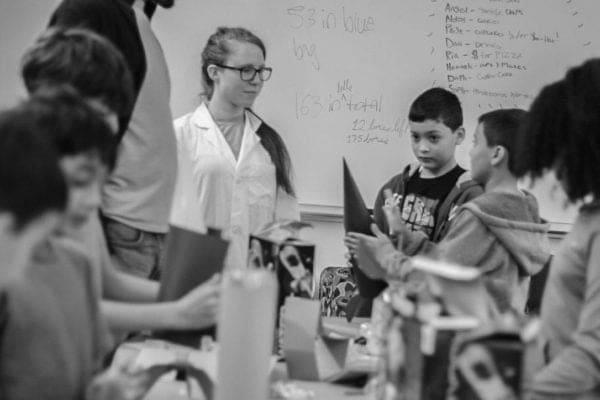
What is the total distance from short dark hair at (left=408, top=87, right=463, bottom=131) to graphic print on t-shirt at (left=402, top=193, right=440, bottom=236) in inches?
11.0

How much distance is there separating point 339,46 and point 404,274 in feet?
6.93

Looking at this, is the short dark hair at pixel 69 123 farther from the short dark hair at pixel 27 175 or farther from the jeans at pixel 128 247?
the jeans at pixel 128 247

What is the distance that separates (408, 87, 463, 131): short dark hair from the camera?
279 cm

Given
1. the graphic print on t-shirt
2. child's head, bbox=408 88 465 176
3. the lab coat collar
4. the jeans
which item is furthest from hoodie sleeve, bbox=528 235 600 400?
the lab coat collar

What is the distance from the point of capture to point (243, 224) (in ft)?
9.65

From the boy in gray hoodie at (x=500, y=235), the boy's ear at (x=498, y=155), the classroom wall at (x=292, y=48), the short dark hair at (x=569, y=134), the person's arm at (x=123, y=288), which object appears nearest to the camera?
the short dark hair at (x=569, y=134)

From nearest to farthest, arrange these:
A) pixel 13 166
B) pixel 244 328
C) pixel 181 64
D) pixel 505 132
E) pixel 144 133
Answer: pixel 13 166 < pixel 244 328 < pixel 144 133 < pixel 505 132 < pixel 181 64

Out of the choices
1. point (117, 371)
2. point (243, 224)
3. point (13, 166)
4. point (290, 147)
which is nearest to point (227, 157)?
point (243, 224)

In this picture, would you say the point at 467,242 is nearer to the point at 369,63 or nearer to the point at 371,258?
the point at 371,258

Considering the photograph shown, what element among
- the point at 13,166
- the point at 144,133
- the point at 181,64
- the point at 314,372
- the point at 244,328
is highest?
the point at 181,64

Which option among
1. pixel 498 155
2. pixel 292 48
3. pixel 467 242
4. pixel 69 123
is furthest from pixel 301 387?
pixel 292 48

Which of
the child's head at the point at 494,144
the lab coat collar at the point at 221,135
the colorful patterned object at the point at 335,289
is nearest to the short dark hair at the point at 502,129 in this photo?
the child's head at the point at 494,144

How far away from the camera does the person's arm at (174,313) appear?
1.17 metres

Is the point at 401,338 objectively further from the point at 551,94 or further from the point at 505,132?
the point at 505,132
